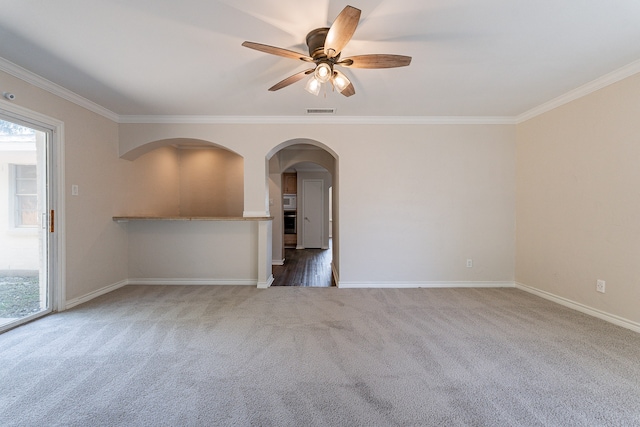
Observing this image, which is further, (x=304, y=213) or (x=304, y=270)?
(x=304, y=213)

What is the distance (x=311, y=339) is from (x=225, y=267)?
2148 millimetres

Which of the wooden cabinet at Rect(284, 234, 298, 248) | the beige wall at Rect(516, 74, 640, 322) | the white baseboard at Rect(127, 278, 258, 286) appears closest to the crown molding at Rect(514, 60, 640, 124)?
the beige wall at Rect(516, 74, 640, 322)

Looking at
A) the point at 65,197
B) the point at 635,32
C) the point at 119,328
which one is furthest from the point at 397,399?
the point at 65,197

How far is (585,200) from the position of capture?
2.90m

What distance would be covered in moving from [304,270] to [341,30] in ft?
13.7

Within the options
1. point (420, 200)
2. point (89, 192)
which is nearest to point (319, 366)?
point (420, 200)

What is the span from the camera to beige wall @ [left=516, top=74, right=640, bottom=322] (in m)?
2.53

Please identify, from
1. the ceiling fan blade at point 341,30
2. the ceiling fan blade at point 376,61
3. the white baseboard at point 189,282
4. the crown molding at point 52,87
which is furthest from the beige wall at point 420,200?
the ceiling fan blade at point 341,30

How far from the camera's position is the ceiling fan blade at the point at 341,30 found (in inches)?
56.7

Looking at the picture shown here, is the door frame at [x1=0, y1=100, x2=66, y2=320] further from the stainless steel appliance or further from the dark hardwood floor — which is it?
the stainless steel appliance

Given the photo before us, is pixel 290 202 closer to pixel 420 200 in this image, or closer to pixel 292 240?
pixel 292 240

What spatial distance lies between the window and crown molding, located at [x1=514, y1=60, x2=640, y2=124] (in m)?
5.77

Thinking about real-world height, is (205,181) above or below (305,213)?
above

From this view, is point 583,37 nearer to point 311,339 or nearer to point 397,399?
point 397,399
